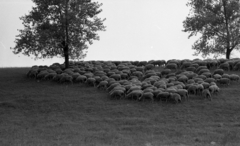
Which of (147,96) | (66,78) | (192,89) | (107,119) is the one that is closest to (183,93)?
(192,89)

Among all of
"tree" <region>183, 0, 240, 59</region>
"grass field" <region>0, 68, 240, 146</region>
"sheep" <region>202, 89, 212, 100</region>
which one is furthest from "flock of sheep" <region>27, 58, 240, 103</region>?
"tree" <region>183, 0, 240, 59</region>

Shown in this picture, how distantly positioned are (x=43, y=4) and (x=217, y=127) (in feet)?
74.0

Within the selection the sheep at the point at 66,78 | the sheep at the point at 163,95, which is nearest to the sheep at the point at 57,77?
the sheep at the point at 66,78

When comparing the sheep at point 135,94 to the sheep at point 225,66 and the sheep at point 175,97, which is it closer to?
the sheep at point 175,97

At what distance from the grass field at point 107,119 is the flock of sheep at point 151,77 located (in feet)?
2.32

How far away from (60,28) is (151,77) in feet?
36.5

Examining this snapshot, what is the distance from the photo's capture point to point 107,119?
21.3 m

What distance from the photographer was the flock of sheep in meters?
24.7

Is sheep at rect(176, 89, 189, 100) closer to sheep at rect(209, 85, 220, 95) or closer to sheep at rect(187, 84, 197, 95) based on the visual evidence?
sheep at rect(187, 84, 197, 95)

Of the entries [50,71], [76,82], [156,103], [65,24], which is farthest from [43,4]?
[156,103]

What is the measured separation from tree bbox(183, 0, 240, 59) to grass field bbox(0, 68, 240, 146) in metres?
13.3

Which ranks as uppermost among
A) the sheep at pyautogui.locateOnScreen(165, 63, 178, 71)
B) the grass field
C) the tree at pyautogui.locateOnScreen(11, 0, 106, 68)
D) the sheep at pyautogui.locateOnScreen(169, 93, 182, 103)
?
the tree at pyautogui.locateOnScreen(11, 0, 106, 68)

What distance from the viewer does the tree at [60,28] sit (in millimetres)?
33969

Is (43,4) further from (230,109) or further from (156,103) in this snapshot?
(230,109)
